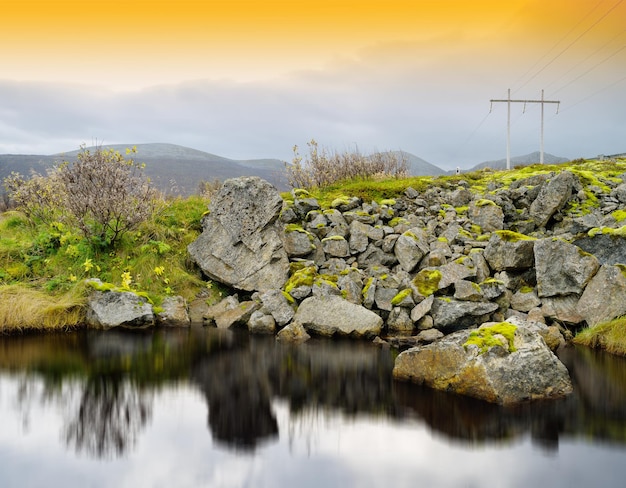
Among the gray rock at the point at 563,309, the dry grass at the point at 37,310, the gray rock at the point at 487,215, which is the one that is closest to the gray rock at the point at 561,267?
the gray rock at the point at 563,309

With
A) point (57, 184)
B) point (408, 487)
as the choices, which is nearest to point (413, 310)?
point (408, 487)

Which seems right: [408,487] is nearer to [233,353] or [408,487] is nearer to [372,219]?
[233,353]

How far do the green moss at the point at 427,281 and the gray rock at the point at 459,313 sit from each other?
56 centimetres

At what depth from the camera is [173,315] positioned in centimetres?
1538

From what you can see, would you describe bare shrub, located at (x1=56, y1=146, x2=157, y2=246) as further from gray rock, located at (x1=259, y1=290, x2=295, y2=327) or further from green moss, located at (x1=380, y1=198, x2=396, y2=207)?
green moss, located at (x1=380, y1=198, x2=396, y2=207)

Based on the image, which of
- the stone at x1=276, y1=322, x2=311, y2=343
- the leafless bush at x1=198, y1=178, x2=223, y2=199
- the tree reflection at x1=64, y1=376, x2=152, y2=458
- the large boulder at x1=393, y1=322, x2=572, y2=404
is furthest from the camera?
the leafless bush at x1=198, y1=178, x2=223, y2=199

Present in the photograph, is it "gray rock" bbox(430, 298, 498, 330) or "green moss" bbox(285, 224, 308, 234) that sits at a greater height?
"green moss" bbox(285, 224, 308, 234)

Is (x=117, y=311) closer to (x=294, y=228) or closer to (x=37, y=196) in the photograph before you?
(x=294, y=228)

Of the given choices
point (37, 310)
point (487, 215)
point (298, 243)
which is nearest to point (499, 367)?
point (298, 243)

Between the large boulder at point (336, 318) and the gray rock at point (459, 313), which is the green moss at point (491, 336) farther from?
the large boulder at point (336, 318)

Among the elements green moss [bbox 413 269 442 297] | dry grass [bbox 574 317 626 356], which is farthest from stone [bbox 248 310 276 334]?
dry grass [bbox 574 317 626 356]

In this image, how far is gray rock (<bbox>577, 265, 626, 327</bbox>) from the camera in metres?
12.6

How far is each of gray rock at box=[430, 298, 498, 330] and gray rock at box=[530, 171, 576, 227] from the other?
5355 millimetres

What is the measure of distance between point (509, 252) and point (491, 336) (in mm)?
6253
